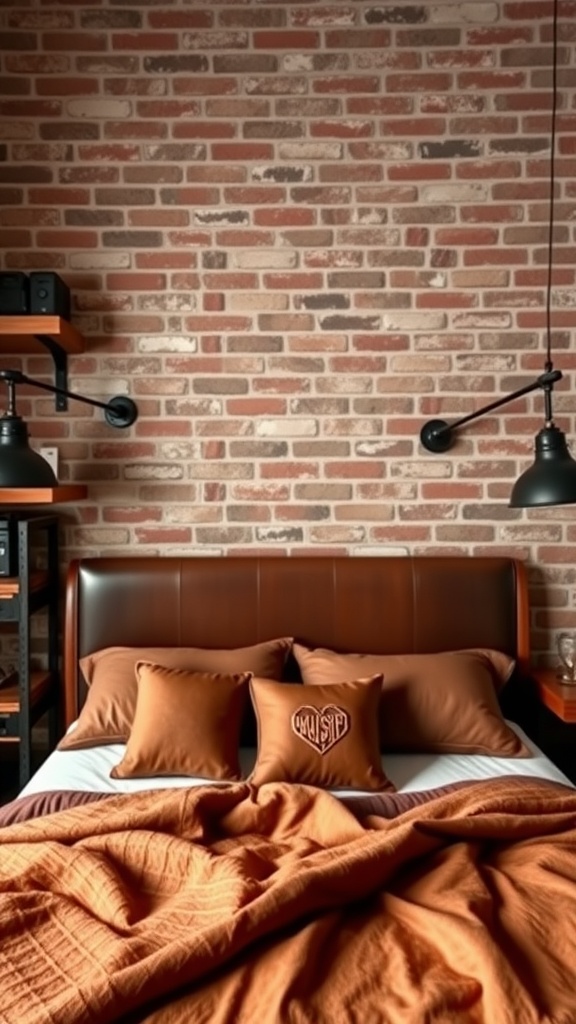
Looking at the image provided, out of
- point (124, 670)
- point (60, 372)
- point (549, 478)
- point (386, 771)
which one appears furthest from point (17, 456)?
point (549, 478)

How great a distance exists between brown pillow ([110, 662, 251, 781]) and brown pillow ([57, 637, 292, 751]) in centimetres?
12

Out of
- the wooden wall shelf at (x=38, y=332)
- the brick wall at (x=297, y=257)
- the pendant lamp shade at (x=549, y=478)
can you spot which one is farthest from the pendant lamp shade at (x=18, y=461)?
the pendant lamp shade at (x=549, y=478)

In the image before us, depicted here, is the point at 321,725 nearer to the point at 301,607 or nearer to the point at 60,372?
the point at 301,607

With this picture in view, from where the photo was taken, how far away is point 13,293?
2234 mm

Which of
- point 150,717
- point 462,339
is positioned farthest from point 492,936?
point 462,339

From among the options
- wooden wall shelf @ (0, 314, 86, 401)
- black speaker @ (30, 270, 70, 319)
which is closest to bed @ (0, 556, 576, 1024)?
wooden wall shelf @ (0, 314, 86, 401)

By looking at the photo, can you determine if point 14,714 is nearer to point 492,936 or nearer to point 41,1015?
point 41,1015

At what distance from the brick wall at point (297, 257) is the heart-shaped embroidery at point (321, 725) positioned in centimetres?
75

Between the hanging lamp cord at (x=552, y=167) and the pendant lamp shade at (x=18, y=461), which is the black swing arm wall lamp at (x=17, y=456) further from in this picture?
the hanging lamp cord at (x=552, y=167)

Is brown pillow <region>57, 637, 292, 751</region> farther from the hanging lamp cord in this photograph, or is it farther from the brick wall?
the hanging lamp cord

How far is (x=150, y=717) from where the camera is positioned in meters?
1.92

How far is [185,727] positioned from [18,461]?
0.90m

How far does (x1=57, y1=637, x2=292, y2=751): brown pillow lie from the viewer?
2068mm

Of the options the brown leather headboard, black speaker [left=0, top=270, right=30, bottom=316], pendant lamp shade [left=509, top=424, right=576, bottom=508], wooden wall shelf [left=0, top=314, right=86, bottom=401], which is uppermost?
black speaker [left=0, top=270, right=30, bottom=316]
